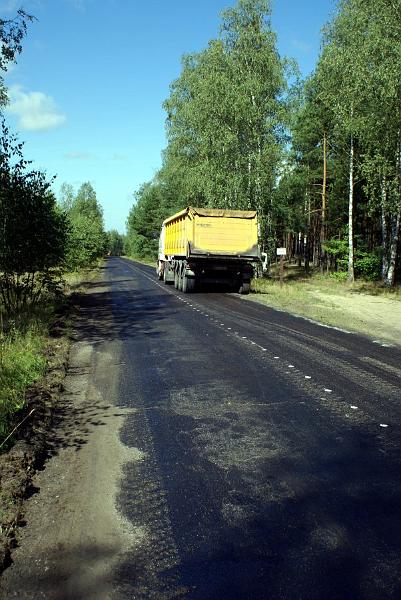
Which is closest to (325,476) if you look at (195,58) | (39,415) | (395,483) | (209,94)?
(395,483)

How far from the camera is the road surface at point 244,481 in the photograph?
2875 mm

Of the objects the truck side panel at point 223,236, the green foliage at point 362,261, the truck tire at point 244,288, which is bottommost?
the truck tire at point 244,288

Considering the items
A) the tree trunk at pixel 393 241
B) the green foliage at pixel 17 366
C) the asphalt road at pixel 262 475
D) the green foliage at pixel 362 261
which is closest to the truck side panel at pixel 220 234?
the tree trunk at pixel 393 241

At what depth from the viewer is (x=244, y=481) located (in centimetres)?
409

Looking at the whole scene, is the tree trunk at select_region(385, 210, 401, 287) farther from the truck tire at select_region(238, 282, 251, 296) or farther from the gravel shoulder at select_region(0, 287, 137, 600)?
the gravel shoulder at select_region(0, 287, 137, 600)

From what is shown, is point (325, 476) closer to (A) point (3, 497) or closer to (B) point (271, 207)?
(A) point (3, 497)

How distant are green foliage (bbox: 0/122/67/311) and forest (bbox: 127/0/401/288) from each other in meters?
13.4

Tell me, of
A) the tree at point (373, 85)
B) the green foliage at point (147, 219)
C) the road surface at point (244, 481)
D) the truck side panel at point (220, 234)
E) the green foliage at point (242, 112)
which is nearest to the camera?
the road surface at point (244, 481)

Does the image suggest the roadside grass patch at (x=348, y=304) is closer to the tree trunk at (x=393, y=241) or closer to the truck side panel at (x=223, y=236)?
the tree trunk at (x=393, y=241)

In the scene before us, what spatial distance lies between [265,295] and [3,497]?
17476mm

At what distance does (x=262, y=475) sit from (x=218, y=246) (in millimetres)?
16638

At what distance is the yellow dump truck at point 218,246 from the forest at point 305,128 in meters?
5.36

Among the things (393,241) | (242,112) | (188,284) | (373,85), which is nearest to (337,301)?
(393,241)

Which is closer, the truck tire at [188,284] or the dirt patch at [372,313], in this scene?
the dirt patch at [372,313]
